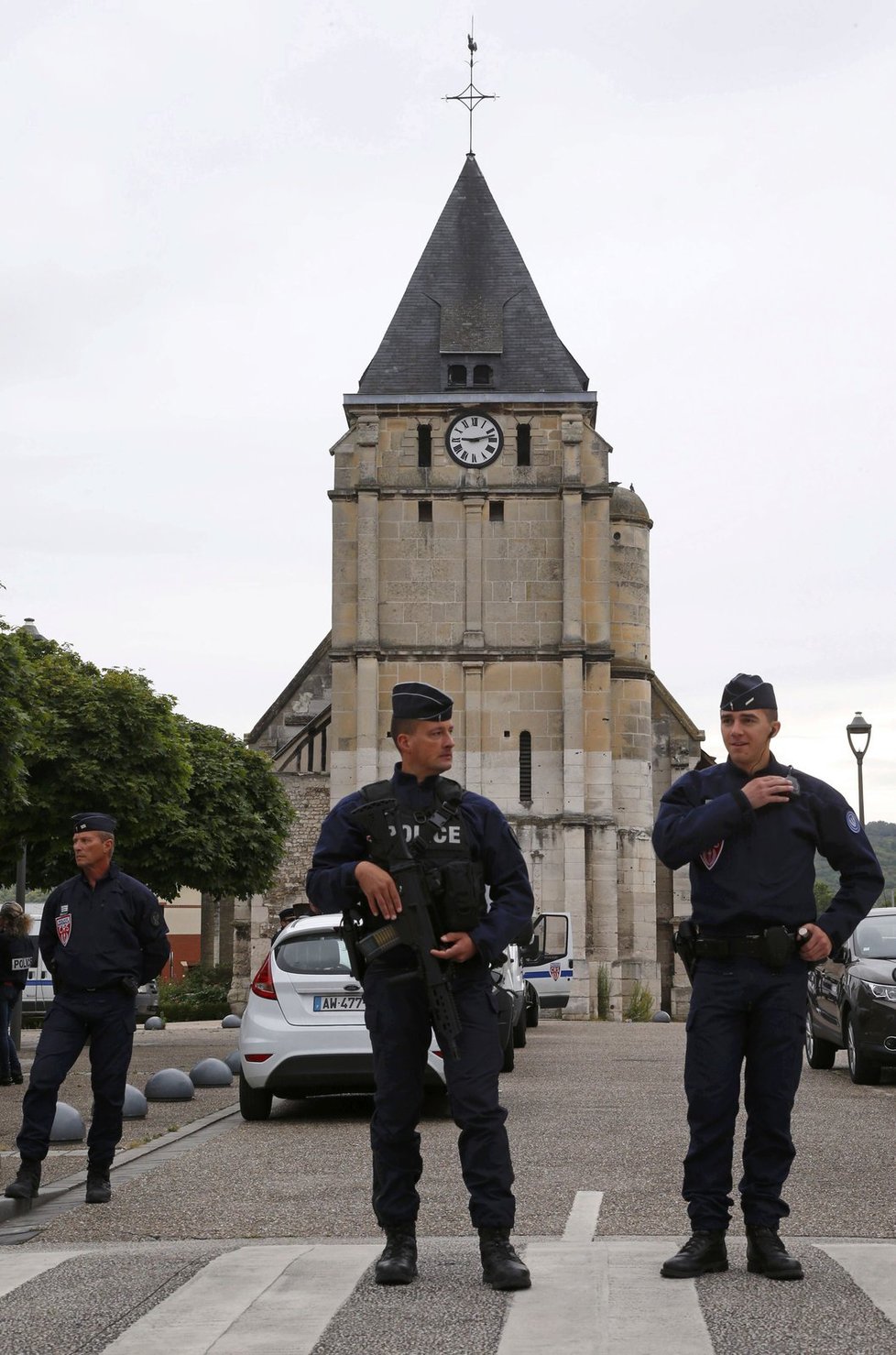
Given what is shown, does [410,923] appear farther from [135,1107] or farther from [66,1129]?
[135,1107]

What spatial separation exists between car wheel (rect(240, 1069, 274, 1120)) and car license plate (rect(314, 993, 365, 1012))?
728 mm

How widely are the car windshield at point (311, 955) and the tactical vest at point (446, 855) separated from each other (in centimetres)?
779

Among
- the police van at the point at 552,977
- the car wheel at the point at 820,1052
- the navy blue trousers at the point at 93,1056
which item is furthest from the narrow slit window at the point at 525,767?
the navy blue trousers at the point at 93,1056

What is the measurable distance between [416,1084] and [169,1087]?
34.1ft

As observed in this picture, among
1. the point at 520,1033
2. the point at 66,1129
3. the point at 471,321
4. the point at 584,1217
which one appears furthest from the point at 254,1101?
the point at 471,321

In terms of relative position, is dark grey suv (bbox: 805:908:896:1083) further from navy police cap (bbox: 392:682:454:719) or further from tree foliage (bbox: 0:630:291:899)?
navy police cap (bbox: 392:682:454:719)

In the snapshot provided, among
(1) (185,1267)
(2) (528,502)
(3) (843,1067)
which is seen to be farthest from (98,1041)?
(2) (528,502)

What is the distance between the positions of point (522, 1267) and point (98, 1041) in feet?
13.2

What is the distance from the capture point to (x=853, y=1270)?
248 inches

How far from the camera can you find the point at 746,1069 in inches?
247

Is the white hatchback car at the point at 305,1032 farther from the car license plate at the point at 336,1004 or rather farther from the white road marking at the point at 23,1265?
the white road marking at the point at 23,1265

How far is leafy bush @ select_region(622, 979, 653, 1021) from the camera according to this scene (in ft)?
168

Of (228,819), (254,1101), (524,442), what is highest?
(524,442)

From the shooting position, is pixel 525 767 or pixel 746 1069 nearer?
pixel 746 1069
